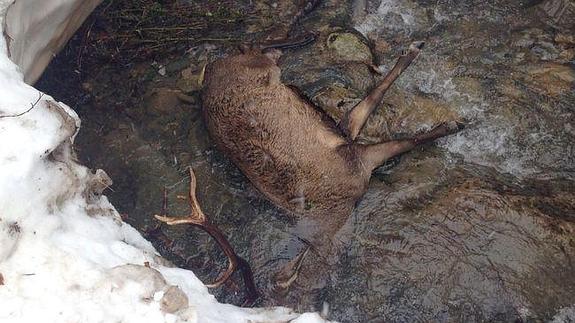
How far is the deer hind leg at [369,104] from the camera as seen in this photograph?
4.37 metres

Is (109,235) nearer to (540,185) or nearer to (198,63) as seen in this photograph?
(198,63)

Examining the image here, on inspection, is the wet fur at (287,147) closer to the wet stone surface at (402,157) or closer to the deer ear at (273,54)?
the wet stone surface at (402,157)

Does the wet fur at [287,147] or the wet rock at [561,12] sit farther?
the wet rock at [561,12]

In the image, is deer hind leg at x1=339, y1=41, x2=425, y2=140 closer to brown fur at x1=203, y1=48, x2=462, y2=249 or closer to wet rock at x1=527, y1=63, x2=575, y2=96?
brown fur at x1=203, y1=48, x2=462, y2=249

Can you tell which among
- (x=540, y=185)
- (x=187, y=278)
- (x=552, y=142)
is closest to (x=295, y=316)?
(x=187, y=278)

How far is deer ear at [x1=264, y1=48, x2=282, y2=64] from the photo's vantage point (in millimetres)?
4781

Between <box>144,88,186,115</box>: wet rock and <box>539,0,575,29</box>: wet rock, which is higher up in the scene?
<box>539,0,575,29</box>: wet rock

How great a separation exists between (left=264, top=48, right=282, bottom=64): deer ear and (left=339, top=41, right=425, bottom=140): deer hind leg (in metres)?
0.88

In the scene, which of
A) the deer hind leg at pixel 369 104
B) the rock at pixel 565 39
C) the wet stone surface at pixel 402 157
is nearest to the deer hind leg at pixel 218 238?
the wet stone surface at pixel 402 157

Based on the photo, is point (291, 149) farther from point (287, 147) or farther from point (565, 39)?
point (565, 39)

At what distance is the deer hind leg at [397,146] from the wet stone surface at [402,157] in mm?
102

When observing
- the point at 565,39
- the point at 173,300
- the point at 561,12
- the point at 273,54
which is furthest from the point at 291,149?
the point at 561,12

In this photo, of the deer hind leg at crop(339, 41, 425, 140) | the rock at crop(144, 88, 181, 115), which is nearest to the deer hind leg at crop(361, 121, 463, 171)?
the deer hind leg at crop(339, 41, 425, 140)

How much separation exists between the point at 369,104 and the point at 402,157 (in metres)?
0.51
